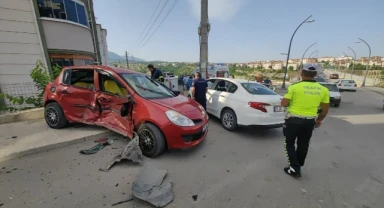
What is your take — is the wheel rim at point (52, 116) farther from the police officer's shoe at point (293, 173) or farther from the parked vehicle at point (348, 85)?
the parked vehicle at point (348, 85)

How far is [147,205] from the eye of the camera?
8.03 ft

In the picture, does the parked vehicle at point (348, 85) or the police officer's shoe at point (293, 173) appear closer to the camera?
the police officer's shoe at point (293, 173)

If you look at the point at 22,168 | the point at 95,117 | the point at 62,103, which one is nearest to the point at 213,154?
the point at 95,117

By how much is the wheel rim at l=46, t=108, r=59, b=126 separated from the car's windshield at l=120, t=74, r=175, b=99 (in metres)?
2.06

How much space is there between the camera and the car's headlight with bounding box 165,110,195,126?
3.57 meters

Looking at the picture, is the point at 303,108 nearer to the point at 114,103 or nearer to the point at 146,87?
the point at 146,87

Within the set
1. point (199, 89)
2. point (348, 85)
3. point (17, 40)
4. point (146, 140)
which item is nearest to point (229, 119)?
point (199, 89)

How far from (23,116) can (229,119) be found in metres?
6.08

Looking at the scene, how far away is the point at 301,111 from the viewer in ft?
10.1

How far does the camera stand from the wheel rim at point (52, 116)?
4684 mm

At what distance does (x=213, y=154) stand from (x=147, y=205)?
1.92 metres

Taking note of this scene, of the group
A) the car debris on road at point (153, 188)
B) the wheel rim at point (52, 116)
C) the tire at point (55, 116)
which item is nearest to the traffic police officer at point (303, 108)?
the car debris on road at point (153, 188)

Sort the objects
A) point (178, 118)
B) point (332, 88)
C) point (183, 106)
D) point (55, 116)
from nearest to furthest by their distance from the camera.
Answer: point (178, 118)
point (183, 106)
point (55, 116)
point (332, 88)

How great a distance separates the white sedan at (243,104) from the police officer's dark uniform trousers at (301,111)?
5.50ft
